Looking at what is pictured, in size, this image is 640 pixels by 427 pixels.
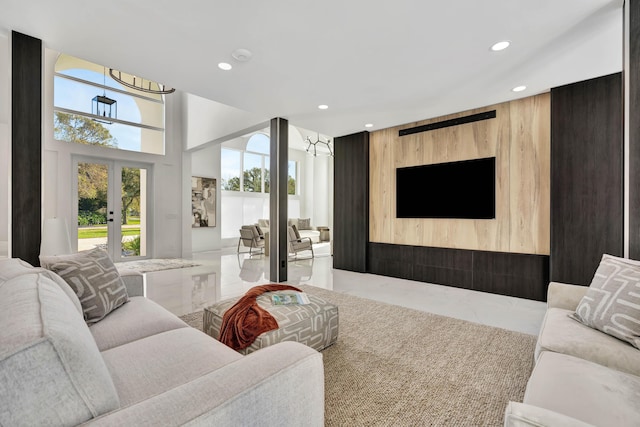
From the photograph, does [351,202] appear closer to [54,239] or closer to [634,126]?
[634,126]

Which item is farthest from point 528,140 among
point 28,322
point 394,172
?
point 28,322

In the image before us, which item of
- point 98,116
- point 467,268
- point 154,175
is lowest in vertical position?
point 467,268

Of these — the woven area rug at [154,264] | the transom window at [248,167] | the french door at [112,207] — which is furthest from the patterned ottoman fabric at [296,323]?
the transom window at [248,167]

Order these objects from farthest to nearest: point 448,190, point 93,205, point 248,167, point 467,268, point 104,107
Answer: point 248,167 → point 104,107 → point 93,205 → point 448,190 → point 467,268

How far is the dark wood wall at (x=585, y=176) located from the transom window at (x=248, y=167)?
638 cm

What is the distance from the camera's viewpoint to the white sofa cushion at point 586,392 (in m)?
0.98

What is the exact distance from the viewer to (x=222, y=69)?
3.03 m

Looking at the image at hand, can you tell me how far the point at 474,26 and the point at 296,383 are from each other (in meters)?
2.75

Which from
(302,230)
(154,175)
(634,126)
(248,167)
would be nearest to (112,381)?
(634,126)

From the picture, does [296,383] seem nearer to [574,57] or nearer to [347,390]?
[347,390]

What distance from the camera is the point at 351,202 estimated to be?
559 centimetres

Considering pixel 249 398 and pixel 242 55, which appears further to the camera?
pixel 242 55

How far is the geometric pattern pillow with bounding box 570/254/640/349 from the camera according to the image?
1.48 meters

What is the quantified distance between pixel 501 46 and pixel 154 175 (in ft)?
22.7
